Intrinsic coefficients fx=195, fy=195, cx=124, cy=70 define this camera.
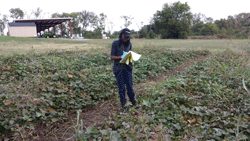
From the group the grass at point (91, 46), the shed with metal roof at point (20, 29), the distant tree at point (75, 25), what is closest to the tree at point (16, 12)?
the distant tree at point (75, 25)

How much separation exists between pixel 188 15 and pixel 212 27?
314 inches

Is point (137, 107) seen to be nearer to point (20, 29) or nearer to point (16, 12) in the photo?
point (20, 29)

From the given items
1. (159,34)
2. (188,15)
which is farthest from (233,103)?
(188,15)

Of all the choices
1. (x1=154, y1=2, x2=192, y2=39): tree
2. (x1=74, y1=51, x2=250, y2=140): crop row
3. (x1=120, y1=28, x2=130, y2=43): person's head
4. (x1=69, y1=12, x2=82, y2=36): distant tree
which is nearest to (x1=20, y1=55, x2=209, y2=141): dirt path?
(x1=74, y1=51, x2=250, y2=140): crop row

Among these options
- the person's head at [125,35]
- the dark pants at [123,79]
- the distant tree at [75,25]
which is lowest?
the dark pants at [123,79]

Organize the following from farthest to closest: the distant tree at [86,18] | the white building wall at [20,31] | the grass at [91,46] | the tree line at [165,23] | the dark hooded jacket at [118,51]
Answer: the distant tree at [86,18], the tree line at [165,23], the white building wall at [20,31], the grass at [91,46], the dark hooded jacket at [118,51]

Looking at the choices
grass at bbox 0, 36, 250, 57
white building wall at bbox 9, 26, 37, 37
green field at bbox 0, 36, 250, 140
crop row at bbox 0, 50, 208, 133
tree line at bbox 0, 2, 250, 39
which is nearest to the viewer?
green field at bbox 0, 36, 250, 140

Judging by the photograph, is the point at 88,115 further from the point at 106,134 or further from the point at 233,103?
the point at 233,103

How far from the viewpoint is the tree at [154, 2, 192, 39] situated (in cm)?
4466

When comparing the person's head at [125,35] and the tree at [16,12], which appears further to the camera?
the tree at [16,12]

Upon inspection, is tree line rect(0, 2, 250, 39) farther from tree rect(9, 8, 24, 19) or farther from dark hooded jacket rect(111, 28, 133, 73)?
dark hooded jacket rect(111, 28, 133, 73)

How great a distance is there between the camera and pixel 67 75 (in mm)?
4703

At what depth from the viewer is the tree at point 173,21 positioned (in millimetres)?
44656

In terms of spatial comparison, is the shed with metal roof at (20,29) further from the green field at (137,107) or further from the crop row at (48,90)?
the green field at (137,107)
